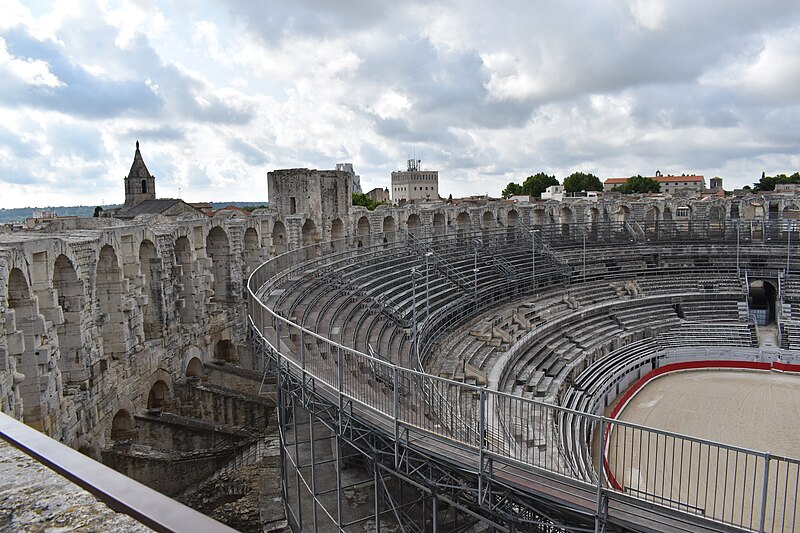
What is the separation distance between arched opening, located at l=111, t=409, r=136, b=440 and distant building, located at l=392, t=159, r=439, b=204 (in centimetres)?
10072

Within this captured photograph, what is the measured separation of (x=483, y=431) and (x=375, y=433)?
6.12ft

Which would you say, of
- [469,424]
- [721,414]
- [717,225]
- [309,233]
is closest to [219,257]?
[309,233]

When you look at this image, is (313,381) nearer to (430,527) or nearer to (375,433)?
(375,433)

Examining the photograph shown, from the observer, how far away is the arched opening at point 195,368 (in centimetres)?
1981

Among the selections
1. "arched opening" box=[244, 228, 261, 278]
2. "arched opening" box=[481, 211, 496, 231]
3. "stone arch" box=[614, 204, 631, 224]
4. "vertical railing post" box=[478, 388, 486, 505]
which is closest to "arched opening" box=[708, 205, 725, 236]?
"stone arch" box=[614, 204, 631, 224]

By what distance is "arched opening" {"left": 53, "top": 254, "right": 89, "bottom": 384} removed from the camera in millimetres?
13953

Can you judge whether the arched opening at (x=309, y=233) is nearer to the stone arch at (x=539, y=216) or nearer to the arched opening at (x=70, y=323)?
the arched opening at (x=70, y=323)

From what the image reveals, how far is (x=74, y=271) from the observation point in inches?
554

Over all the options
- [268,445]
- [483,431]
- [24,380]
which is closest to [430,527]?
[483,431]

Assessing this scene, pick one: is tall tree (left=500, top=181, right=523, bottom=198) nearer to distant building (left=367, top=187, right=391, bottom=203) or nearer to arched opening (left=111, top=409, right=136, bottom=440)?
distant building (left=367, top=187, right=391, bottom=203)

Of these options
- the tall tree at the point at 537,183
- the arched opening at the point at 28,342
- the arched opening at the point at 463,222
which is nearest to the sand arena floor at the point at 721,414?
the arched opening at the point at 28,342

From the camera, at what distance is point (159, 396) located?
1794cm

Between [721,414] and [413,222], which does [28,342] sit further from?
[413,222]

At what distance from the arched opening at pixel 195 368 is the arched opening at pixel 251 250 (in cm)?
446
